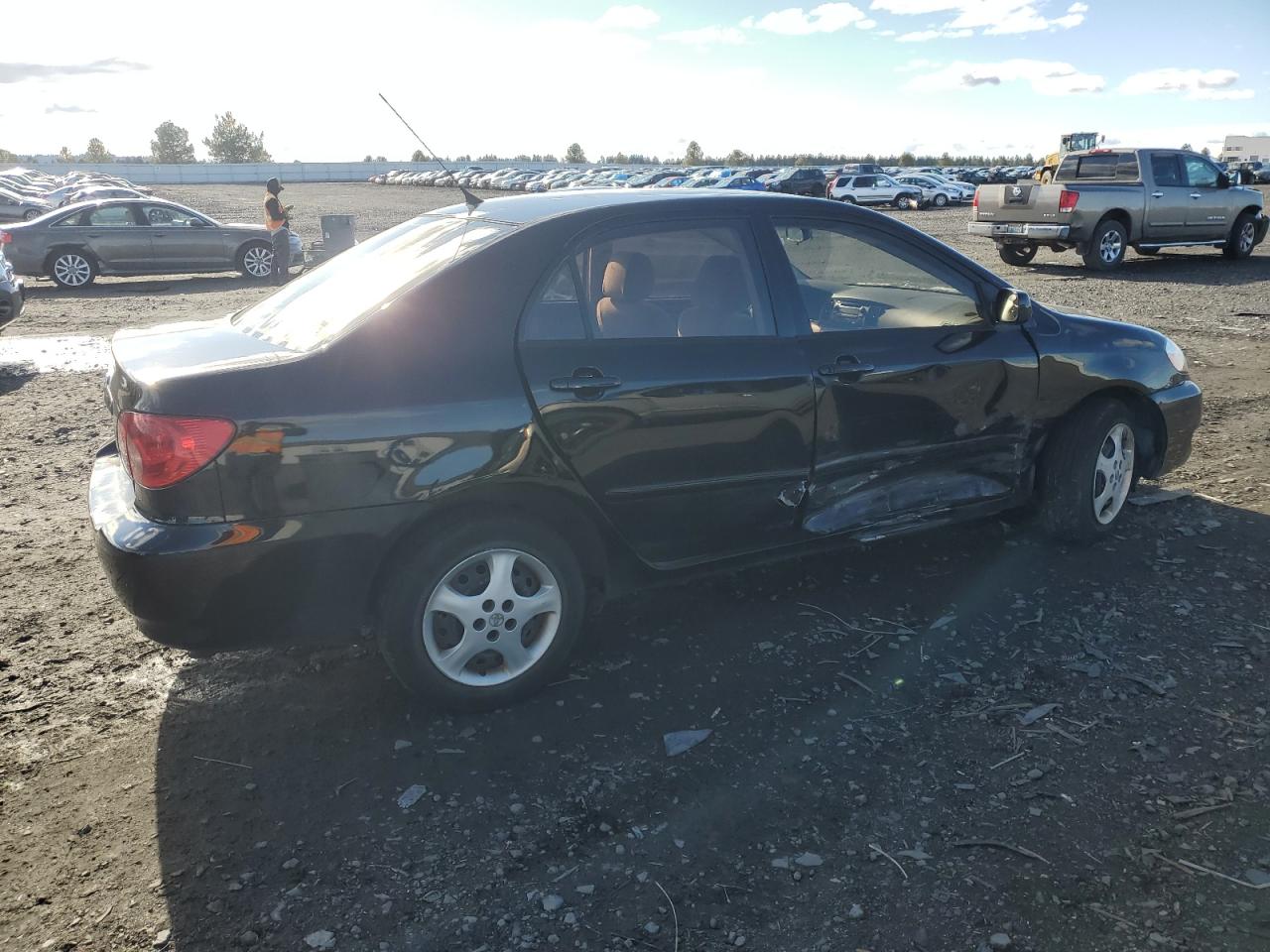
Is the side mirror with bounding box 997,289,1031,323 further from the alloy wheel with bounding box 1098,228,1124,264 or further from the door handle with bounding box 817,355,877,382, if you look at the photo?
the alloy wheel with bounding box 1098,228,1124,264

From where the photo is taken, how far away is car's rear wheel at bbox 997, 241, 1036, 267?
1712 centimetres

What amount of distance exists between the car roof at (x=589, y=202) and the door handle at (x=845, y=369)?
69 centimetres

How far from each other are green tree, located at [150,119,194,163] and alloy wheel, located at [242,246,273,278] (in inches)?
5523

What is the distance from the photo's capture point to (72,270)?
1636cm

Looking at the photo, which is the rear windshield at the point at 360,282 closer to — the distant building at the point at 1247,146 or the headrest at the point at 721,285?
the headrest at the point at 721,285

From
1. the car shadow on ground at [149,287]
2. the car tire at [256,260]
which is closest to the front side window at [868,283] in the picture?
the car shadow on ground at [149,287]

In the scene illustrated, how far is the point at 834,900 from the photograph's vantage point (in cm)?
252

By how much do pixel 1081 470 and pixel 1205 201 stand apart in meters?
15.4

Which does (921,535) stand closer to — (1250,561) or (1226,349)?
(1250,561)

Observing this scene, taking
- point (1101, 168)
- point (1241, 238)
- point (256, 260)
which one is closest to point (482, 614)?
point (256, 260)

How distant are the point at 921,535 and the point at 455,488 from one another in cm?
280

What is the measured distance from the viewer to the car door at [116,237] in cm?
1631

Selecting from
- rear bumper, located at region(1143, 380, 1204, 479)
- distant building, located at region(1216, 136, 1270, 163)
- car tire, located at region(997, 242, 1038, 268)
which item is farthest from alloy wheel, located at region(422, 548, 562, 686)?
distant building, located at region(1216, 136, 1270, 163)

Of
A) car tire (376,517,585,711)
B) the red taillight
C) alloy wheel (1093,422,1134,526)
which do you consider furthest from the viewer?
alloy wheel (1093,422,1134,526)
